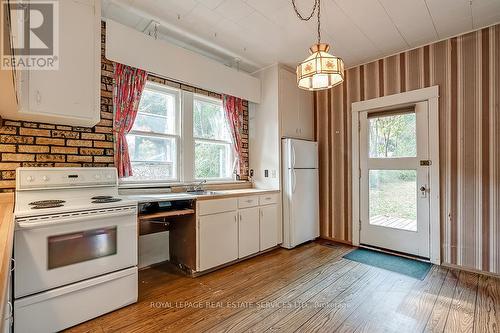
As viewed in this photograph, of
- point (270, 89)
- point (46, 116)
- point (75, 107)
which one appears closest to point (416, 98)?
point (270, 89)

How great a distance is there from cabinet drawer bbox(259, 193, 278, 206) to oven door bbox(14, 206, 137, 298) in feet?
5.55

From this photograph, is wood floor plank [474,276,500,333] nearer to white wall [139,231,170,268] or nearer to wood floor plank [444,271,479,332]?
wood floor plank [444,271,479,332]

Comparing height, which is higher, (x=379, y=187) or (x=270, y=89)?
(x=270, y=89)

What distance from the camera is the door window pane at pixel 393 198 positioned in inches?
127

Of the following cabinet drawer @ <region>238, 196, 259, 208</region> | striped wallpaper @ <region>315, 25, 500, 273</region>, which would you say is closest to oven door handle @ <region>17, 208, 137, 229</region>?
cabinet drawer @ <region>238, 196, 259, 208</region>

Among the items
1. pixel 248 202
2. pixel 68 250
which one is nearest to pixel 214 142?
pixel 248 202

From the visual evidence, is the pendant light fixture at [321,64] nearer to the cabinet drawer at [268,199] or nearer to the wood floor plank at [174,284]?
the cabinet drawer at [268,199]

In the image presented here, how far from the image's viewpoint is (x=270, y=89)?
3.74 metres

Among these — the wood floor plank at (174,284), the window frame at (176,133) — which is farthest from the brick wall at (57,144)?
the wood floor plank at (174,284)

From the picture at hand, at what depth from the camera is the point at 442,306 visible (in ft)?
6.94

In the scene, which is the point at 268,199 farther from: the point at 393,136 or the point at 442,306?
the point at 442,306

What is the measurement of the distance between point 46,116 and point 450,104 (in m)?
4.17

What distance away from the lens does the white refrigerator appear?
3.57m

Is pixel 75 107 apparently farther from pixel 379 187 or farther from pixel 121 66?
pixel 379 187
